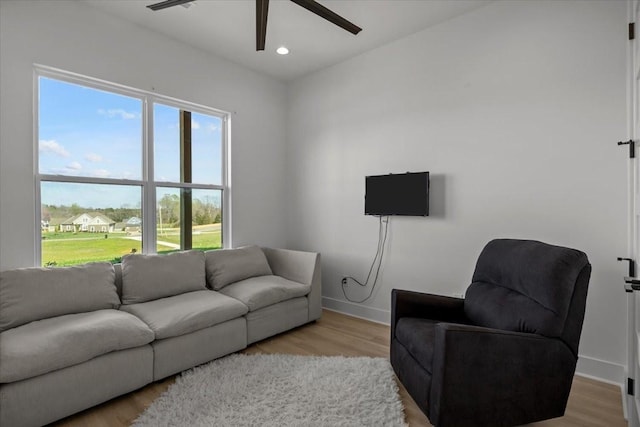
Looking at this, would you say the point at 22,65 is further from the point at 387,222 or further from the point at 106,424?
the point at 387,222

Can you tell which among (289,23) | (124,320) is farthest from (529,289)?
(289,23)

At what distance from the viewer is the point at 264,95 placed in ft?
13.9

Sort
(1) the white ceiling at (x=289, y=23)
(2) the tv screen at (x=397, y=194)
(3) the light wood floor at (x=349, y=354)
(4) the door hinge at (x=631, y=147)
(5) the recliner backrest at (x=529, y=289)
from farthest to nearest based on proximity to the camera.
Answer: (2) the tv screen at (x=397, y=194) < (1) the white ceiling at (x=289, y=23) < (4) the door hinge at (x=631, y=147) < (3) the light wood floor at (x=349, y=354) < (5) the recliner backrest at (x=529, y=289)

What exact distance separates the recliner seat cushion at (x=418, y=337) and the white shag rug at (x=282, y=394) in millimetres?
375

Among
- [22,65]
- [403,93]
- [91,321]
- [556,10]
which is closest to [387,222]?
[403,93]

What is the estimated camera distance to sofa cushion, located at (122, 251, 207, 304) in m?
2.69

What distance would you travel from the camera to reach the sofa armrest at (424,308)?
2.33 metres

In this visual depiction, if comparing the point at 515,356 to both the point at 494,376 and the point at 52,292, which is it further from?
the point at 52,292

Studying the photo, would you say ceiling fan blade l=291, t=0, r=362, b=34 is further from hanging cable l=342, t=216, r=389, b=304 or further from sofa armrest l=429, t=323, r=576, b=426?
sofa armrest l=429, t=323, r=576, b=426

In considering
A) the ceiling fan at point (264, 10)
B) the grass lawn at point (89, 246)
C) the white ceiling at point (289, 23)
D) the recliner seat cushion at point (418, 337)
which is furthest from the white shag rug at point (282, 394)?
the white ceiling at point (289, 23)

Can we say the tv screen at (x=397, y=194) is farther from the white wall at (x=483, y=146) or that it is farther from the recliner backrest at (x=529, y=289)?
the recliner backrest at (x=529, y=289)

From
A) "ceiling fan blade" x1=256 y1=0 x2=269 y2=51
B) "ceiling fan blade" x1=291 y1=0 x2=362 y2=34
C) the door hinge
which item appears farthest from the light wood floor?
"ceiling fan blade" x1=291 y1=0 x2=362 y2=34

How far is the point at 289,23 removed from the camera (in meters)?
3.08

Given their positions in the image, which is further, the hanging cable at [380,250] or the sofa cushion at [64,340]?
the hanging cable at [380,250]
